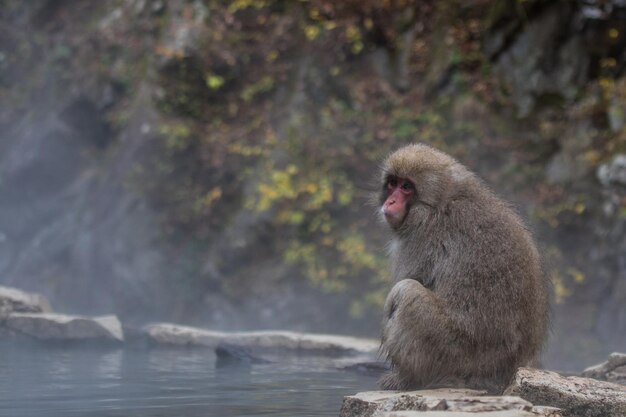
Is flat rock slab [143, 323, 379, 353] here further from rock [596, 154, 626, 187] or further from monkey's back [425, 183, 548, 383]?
rock [596, 154, 626, 187]

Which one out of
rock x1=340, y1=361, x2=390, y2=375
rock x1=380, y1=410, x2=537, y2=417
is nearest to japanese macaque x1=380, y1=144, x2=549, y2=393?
rock x1=380, y1=410, x2=537, y2=417

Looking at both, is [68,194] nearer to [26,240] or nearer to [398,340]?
[26,240]

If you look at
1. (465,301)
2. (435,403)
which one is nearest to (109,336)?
(465,301)

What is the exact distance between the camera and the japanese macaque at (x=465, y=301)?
374cm

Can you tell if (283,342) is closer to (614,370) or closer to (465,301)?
(614,370)

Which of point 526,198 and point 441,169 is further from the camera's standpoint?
point 526,198

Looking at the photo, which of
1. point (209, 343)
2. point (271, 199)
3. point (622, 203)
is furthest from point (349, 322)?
point (622, 203)

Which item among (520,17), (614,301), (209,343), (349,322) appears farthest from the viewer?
(520,17)

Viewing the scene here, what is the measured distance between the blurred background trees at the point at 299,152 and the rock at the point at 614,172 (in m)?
0.02

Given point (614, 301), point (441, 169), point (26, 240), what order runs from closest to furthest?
point (441, 169), point (614, 301), point (26, 240)

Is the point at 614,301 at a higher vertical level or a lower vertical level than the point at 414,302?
higher

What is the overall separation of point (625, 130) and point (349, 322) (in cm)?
316

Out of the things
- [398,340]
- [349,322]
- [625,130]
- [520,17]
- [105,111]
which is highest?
[520,17]

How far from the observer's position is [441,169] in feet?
13.4
